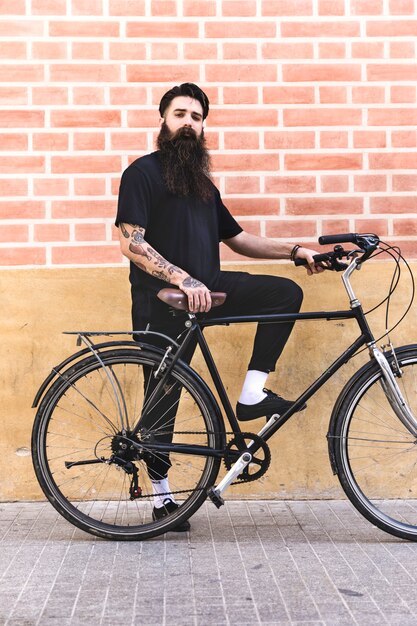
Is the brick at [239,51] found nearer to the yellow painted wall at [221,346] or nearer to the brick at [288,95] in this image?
the brick at [288,95]

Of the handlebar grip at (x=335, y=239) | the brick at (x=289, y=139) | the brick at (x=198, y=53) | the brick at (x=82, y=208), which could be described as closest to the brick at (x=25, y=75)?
the brick at (x=82, y=208)

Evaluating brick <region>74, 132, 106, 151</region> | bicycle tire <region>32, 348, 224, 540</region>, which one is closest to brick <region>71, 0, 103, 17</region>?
brick <region>74, 132, 106, 151</region>

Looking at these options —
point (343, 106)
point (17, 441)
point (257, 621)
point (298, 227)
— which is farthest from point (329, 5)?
point (257, 621)

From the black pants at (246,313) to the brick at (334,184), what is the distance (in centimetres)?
91

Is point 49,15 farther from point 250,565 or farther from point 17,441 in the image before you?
point 250,565

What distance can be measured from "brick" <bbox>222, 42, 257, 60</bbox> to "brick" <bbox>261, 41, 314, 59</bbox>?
6cm

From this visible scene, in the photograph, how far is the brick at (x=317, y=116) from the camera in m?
5.13

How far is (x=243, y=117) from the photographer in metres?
5.12

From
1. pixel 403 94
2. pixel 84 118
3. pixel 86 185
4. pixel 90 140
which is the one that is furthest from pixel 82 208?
pixel 403 94

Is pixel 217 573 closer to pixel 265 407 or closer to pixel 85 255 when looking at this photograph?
pixel 265 407

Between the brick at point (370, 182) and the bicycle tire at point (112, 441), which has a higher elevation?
the brick at point (370, 182)

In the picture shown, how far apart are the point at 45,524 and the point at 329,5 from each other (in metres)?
3.12

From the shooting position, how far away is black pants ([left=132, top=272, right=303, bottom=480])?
439cm

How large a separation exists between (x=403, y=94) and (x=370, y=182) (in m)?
0.51
